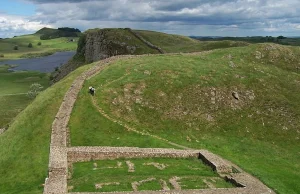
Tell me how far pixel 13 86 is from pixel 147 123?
119 metres

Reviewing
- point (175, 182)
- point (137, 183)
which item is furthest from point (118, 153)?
point (175, 182)

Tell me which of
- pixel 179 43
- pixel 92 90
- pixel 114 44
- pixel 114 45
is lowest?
pixel 92 90

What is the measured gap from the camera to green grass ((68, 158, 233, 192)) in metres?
33.1

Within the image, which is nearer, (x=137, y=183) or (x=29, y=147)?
(x=137, y=183)

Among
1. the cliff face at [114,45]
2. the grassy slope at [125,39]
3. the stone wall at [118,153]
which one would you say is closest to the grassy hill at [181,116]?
the stone wall at [118,153]

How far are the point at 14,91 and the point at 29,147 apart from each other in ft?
345

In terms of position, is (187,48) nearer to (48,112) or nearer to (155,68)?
(155,68)

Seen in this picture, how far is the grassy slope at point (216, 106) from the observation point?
163 ft

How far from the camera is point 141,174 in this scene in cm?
3641

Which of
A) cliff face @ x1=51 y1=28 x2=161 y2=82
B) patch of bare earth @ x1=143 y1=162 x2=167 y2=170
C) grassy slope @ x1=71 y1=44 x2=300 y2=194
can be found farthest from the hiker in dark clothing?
cliff face @ x1=51 y1=28 x2=161 y2=82

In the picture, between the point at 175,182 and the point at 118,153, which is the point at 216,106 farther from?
the point at 175,182

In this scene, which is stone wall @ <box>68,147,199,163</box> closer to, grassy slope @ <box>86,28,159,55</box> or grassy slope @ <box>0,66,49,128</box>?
grassy slope @ <box>0,66,49,128</box>

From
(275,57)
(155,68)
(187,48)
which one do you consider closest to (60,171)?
(155,68)

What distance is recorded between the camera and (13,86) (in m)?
156
